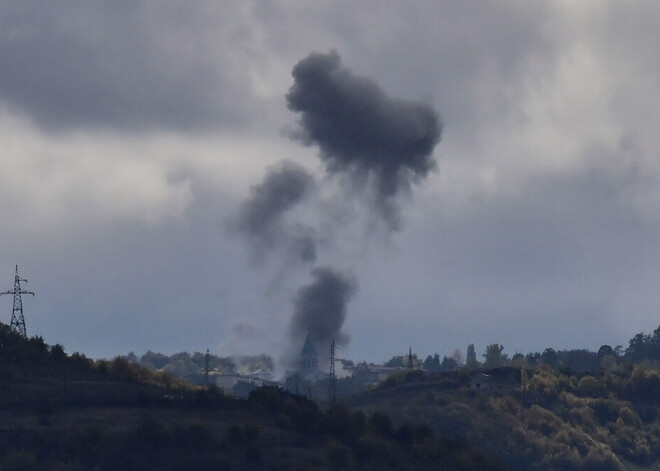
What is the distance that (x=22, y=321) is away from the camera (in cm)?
11781

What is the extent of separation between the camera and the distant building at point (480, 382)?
180250 mm

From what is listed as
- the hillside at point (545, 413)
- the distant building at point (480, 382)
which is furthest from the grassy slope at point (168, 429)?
the distant building at point (480, 382)

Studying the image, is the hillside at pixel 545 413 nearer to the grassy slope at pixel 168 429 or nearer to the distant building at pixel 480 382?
the distant building at pixel 480 382

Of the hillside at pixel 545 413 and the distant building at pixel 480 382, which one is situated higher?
the distant building at pixel 480 382

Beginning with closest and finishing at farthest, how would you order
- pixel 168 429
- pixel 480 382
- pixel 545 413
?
pixel 168 429 < pixel 545 413 < pixel 480 382

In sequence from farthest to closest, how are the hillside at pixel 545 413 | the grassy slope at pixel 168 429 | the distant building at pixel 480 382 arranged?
the distant building at pixel 480 382
the hillside at pixel 545 413
the grassy slope at pixel 168 429

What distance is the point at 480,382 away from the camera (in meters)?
182

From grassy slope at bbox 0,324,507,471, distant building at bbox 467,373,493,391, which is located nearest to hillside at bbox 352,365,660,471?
distant building at bbox 467,373,493,391

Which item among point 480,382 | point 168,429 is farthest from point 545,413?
point 168,429

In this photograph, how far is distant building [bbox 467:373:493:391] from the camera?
180250 millimetres

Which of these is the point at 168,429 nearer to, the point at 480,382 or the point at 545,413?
the point at 545,413

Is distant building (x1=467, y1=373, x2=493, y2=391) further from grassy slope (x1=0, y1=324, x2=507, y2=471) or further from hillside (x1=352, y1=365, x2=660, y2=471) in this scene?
grassy slope (x1=0, y1=324, x2=507, y2=471)

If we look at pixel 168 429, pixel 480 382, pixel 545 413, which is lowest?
pixel 168 429

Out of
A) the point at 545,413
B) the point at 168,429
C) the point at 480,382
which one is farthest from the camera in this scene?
the point at 480,382
